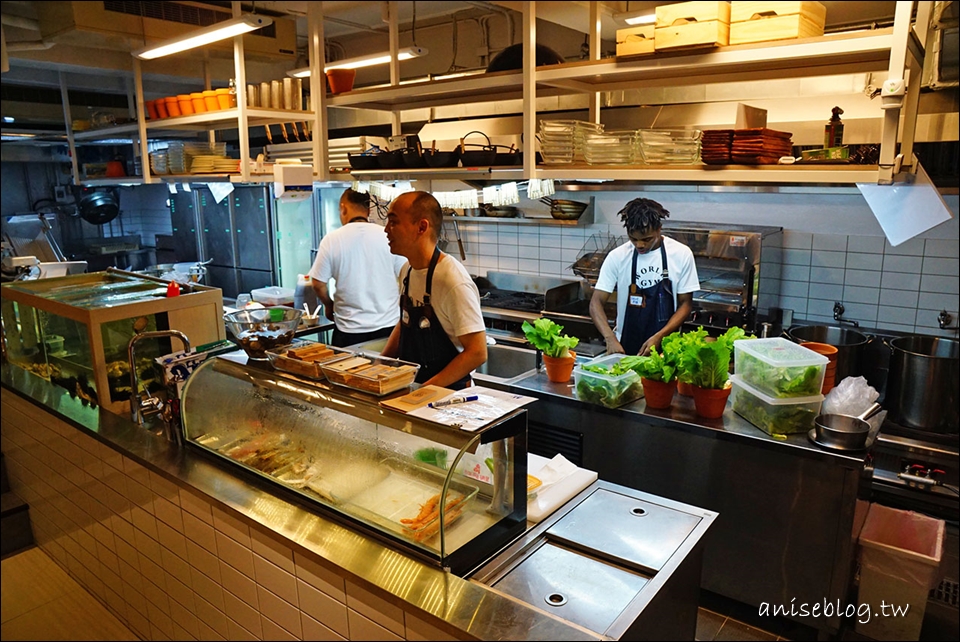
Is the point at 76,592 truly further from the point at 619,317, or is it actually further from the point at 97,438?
the point at 619,317

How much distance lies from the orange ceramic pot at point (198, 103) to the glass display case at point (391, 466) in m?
3.10

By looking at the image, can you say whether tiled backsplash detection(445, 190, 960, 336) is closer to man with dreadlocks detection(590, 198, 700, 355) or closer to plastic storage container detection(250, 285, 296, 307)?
man with dreadlocks detection(590, 198, 700, 355)

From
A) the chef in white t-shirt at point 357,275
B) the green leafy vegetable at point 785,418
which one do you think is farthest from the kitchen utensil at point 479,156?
the green leafy vegetable at point 785,418

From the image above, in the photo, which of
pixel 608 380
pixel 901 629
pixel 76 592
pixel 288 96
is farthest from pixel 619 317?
pixel 76 592

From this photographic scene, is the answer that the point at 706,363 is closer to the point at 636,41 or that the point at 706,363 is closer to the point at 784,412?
the point at 784,412

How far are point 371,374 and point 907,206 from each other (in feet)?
6.67

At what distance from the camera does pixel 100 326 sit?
2736mm

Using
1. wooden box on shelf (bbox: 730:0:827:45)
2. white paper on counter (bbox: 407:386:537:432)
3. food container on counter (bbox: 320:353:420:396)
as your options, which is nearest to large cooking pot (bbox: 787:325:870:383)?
wooden box on shelf (bbox: 730:0:827:45)

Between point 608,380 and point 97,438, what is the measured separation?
2132mm

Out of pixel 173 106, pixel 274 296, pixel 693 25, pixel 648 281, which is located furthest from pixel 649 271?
pixel 173 106

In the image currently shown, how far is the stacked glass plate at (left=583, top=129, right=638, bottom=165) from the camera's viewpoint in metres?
2.84

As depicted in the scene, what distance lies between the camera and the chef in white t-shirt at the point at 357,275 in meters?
4.45

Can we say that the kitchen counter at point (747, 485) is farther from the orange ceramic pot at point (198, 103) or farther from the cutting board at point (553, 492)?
the orange ceramic pot at point (198, 103)

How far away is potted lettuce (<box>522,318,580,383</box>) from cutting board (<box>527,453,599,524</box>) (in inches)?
43.9
